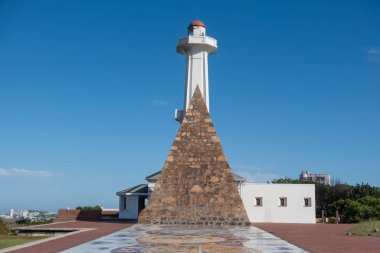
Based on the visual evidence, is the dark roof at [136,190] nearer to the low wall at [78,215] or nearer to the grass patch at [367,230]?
the low wall at [78,215]

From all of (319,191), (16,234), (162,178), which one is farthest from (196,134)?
(319,191)

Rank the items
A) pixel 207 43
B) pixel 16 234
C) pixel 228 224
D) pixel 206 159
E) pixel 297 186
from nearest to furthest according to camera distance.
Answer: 1. pixel 16 234
2. pixel 228 224
3. pixel 206 159
4. pixel 207 43
5. pixel 297 186

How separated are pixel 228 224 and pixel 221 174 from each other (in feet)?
7.67

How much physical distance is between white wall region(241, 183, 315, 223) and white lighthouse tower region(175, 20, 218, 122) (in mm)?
5764

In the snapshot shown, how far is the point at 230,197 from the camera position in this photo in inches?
783

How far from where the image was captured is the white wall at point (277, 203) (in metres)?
25.2

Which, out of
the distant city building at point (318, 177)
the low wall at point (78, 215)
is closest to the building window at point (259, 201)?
the low wall at point (78, 215)

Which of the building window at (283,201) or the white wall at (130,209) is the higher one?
the building window at (283,201)

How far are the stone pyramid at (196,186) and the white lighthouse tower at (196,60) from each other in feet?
9.60

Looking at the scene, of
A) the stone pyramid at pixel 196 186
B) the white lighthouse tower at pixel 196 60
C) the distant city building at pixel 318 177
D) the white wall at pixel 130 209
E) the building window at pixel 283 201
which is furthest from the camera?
the distant city building at pixel 318 177

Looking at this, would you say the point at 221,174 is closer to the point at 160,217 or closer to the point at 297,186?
the point at 160,217

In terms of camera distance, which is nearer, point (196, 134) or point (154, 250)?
point (154, 250)

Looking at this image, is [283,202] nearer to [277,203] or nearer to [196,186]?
[277,203]

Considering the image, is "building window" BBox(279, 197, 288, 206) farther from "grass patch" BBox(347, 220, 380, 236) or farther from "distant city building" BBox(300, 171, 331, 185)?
"distant city building" BBox(300, 171, 331, 185)
